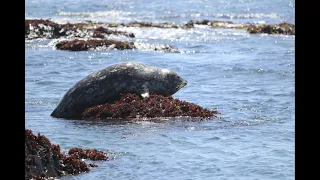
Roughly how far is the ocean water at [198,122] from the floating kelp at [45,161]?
0.65 feet

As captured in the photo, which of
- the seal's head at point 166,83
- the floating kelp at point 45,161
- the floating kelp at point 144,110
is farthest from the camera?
the seal's head at point 166,83

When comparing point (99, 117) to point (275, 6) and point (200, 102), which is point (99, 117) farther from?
point (275, 6)

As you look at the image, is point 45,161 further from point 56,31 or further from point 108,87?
point 56,31

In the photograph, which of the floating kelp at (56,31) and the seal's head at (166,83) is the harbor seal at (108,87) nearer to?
the seal's head at (166,83)

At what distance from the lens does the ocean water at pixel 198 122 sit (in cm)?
839

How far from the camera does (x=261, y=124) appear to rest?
1209 cm

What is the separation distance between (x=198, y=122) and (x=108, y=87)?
7.88ft

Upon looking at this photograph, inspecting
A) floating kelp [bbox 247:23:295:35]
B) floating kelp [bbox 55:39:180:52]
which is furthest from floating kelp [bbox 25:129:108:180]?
floating kelp [bbox 247:23:295:35]

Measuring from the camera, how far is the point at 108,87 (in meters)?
13.7

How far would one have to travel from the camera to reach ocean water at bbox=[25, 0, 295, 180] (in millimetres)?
8391

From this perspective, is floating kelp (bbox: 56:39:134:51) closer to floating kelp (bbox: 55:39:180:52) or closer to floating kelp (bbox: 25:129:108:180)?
floating kelp (bbox: 55:39:180:52)

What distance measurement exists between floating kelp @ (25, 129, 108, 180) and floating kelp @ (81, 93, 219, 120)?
4.57 meters

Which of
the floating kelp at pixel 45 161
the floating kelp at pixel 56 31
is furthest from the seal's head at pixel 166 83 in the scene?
the floating kelp at pixel 56 31

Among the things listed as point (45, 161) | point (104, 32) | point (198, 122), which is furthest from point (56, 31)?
point (45, 161)
